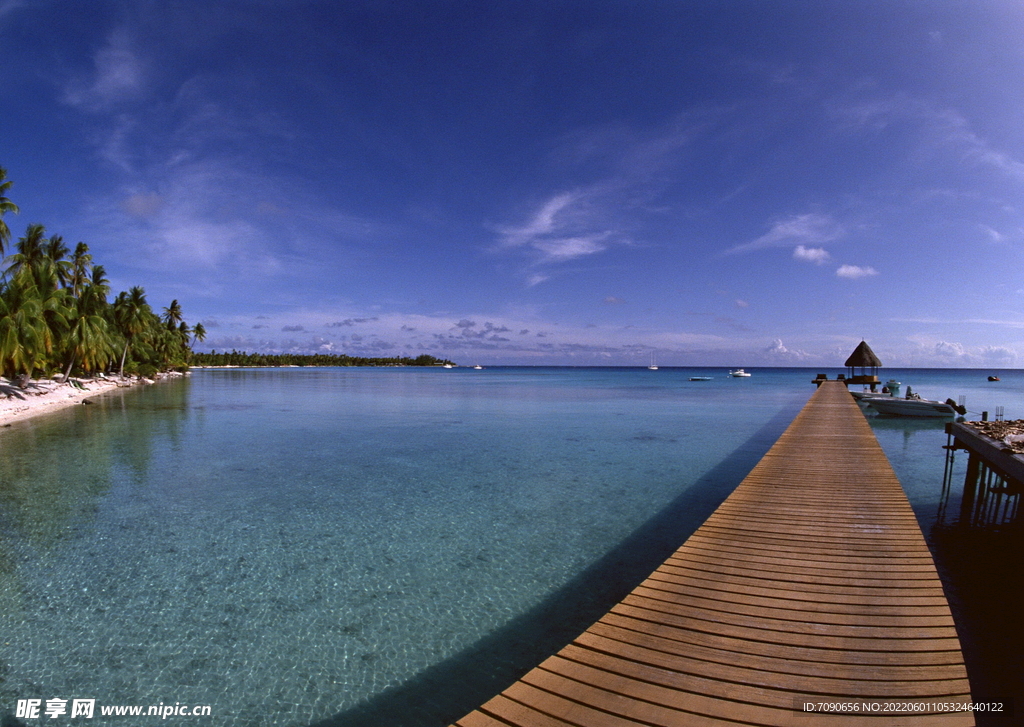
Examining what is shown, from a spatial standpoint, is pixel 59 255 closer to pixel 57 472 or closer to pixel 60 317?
pixel 60 317

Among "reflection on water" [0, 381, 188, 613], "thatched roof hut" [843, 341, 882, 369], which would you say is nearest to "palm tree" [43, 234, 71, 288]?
"reflection on water" [0, 381, 188, 613]

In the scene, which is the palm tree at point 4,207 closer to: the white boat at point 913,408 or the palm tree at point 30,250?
the palm tree at point 30,250

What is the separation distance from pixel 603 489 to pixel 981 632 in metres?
6.63

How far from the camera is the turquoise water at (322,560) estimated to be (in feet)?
15.2

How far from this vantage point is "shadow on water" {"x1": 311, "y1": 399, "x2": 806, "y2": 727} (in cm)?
427

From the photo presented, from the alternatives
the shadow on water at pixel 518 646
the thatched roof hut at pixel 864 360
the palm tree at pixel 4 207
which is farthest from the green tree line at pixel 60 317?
the thatched roof hut at pixel 864 360

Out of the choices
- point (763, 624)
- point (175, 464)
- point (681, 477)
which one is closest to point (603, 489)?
point (681, 477)

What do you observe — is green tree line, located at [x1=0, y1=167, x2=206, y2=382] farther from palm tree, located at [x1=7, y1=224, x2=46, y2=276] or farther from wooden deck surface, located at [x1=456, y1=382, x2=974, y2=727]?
wooden deck surface, located at [x1=456, y1=382, x2=974, y2=727]

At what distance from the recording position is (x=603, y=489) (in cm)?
1134

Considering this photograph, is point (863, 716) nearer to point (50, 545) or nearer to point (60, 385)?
point (50, 545)

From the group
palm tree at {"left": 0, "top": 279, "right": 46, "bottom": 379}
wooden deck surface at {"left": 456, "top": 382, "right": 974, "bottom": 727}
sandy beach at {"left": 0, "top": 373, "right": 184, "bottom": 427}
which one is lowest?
sandy beach at {"left": 0, "top": 373, "right": 184, "bottom": 427}

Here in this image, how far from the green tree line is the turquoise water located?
11265 millimetres

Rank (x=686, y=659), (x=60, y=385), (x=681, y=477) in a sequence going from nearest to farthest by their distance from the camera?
(x=686, y=659) → (x=681, y=477) → (x=60, y=385)

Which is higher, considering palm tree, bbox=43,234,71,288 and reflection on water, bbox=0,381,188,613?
palm tree, bbox=43,234,71,288
